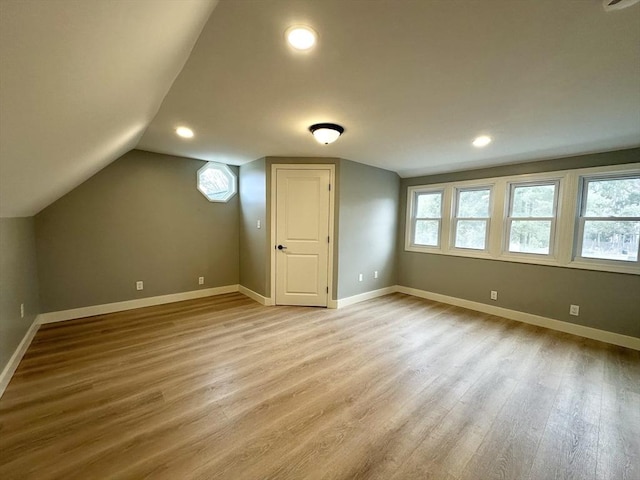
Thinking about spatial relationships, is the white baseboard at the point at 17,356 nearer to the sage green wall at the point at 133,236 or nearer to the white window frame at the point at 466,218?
the sage green wall at the point at 133,236

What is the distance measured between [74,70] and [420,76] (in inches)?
73.0

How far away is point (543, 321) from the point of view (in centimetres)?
340

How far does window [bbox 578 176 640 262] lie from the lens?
9.42 ft

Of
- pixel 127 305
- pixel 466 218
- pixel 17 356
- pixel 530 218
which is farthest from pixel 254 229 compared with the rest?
pixel 530 218

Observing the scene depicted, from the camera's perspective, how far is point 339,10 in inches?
46.6

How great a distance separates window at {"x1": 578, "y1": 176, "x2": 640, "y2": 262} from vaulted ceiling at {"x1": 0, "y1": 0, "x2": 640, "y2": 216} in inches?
23.7

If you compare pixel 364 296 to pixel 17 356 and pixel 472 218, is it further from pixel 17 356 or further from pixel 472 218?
pixel 17 356

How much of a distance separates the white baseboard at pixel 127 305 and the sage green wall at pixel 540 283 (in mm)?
3573

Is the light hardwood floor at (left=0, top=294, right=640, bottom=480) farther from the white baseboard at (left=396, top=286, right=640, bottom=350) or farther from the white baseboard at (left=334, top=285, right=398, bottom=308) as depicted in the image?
the white baseboard at (left=334, top=285, right=398, bottom=308)

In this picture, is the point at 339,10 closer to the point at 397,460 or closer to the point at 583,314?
the point at 397,460

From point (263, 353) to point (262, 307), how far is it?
1.35 meters

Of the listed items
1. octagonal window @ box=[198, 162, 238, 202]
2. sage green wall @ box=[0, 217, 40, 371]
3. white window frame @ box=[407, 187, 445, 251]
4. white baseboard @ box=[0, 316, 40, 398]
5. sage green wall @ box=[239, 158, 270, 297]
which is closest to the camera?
white baseboard @ box=[0, 316, 40, 398]

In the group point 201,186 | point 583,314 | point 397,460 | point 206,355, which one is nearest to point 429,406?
point 397,460

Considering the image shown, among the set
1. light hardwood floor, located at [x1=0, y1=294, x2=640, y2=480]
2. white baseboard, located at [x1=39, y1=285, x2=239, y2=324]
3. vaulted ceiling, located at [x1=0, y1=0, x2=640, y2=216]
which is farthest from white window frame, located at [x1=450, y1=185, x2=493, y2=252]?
white baseboard, located at [x1=39, y1=285, x2=239, y2=324]
